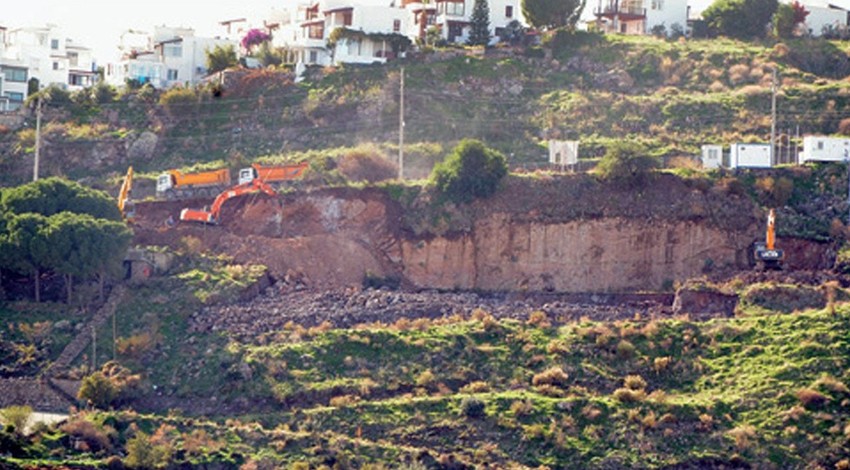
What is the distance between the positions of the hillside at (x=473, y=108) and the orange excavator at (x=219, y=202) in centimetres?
347

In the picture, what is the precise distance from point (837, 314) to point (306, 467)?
58.5ft

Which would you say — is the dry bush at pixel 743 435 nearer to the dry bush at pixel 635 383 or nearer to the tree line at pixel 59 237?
the dry bush at pixel 635 383

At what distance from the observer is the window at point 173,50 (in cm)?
10481

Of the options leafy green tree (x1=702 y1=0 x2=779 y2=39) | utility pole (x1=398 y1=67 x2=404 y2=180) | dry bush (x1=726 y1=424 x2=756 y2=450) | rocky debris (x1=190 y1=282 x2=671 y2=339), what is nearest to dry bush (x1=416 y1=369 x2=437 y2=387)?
rocky debris (x1=190 y1=282 x2=671 y2=339)

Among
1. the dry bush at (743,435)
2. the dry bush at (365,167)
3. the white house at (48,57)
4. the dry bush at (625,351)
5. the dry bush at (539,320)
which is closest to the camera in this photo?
the dry bush at (743,435)

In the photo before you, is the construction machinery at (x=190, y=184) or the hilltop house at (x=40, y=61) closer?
the construction machinery at (x=190, y=184)

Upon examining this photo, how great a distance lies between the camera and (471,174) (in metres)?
86.1

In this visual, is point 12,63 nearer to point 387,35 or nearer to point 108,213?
point 387,35

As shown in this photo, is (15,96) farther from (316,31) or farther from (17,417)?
(17,417)

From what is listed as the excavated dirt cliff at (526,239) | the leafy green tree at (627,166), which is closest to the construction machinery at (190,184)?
the excavated dirt cliff at (526,239)

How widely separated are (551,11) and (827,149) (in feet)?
59.3

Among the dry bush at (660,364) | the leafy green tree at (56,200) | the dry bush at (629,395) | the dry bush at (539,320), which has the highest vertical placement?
the leafy green tree at (56,200)

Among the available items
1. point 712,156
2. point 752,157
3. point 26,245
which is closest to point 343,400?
point 26,245

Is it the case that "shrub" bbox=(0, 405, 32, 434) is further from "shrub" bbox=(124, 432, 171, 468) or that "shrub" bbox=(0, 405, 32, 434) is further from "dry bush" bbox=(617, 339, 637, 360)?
"dry bush" bbox=(617, 339, 637, 360)
